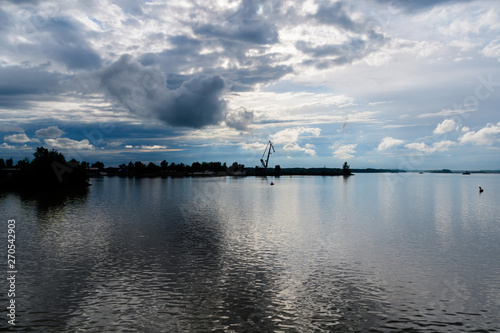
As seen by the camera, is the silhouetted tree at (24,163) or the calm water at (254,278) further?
the silhouetted tree at (24,163)

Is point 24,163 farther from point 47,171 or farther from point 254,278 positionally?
point 254,278

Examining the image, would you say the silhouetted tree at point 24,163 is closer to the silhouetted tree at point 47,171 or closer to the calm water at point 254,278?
the silhouetted tree at point 47,171

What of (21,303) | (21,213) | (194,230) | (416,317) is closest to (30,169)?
(21,213)

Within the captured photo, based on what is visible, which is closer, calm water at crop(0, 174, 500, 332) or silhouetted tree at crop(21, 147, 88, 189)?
calm water at crop(0, 174, 500, 332)

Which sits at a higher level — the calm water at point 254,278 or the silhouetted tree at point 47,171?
the silhouetted tree at point 47,171

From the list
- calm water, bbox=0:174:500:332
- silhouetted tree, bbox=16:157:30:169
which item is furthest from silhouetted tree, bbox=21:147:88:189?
calm water, bbox=0:174:500:332

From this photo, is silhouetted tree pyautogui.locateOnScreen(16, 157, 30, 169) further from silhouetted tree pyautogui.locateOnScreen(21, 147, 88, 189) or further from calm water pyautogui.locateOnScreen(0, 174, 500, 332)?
calm water pyautogui.locateOnScreen(0, 174, 500, 332)

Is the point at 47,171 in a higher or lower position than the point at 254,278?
higher

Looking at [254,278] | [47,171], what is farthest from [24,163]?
[254,278]

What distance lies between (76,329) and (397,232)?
46334 mm

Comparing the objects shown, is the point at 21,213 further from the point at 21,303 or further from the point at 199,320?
the point at 199,320

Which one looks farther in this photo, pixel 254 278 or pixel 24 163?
pixel 24 163

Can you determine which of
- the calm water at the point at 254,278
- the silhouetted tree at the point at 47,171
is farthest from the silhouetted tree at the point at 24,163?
the calm water at the point at 254,278

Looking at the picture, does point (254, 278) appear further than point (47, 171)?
No
